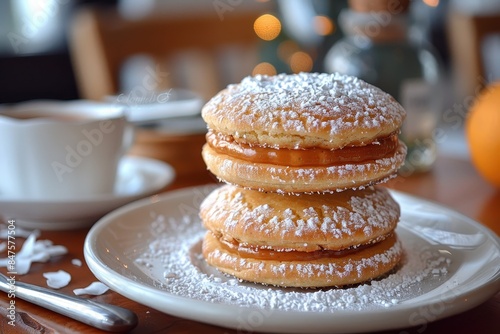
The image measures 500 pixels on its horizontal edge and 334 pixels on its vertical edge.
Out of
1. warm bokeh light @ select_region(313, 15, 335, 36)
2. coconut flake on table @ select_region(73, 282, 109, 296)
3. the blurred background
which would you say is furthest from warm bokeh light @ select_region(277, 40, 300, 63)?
coconut flake on table @ select_region(73, 282, 109, 296)

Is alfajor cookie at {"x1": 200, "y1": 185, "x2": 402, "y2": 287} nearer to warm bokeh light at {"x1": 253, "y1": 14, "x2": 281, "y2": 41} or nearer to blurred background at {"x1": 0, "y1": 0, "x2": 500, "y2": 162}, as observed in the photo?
blurred background at {"x1": 0, "y1": 0, "x2": 500, "y2": 162}

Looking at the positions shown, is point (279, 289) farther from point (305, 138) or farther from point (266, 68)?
point (266, 68)

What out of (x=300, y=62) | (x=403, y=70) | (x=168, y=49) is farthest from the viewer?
(x=300, y=62)

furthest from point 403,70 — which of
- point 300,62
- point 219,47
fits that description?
point 219,47

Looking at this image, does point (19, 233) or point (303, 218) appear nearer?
point (303, 218)

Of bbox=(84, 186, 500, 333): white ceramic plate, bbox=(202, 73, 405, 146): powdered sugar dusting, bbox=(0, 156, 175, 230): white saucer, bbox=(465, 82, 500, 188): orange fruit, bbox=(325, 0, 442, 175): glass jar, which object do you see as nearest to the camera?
bbox=(84, 186, 500, 333): white ceramic plate

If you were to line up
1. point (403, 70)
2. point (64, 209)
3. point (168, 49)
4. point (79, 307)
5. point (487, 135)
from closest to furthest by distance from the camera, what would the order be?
point (79, 307), point (64, 209), point (487, 135), point (403, 70), point (168, 49)
